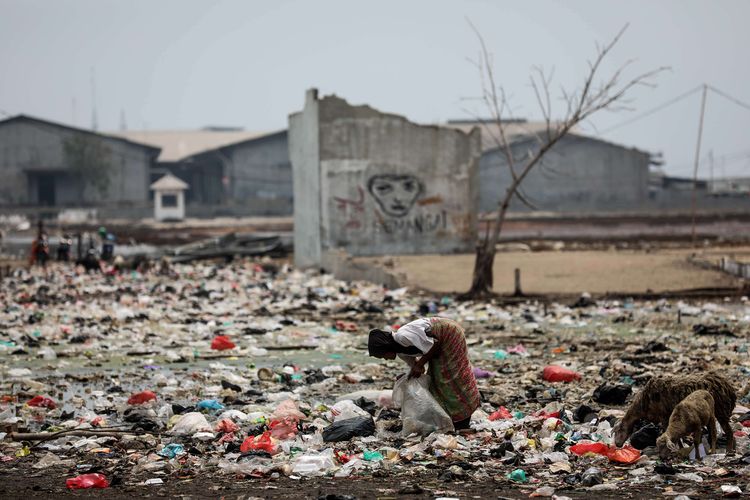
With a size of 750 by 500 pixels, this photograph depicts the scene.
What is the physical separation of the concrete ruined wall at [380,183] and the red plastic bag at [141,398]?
14671mm

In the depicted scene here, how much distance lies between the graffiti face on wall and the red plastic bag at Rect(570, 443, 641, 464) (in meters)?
17.6

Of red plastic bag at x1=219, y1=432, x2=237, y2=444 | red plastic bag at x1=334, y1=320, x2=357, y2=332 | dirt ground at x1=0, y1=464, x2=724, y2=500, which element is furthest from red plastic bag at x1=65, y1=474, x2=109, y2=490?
red plastic bag at x1=334, y1=320, x2=357, y2=332

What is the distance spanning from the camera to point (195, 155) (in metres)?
60.4

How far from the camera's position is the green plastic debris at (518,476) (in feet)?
20.3

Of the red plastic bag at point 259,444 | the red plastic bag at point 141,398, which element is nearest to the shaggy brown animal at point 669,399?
the red plastic bag at point 259,444

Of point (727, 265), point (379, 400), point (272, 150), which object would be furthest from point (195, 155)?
point (379, 400)

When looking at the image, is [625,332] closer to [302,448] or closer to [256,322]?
[256,322]

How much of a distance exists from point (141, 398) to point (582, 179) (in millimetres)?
51168

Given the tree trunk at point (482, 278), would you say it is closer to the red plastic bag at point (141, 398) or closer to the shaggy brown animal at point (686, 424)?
the red plastic bag at point (141, 398)

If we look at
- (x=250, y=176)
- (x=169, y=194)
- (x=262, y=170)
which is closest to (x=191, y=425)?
(x=169, y=194)

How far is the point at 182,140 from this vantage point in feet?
225

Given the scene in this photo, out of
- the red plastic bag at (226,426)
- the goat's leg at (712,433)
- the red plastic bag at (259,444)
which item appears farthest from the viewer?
the red plastic bag at (226,426)

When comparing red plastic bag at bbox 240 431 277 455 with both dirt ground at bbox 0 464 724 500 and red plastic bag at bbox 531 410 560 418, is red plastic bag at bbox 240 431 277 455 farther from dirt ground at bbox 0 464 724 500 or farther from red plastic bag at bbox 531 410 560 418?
red plastic bag at bbox 531 410 560 418

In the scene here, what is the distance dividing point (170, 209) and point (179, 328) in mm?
39384
